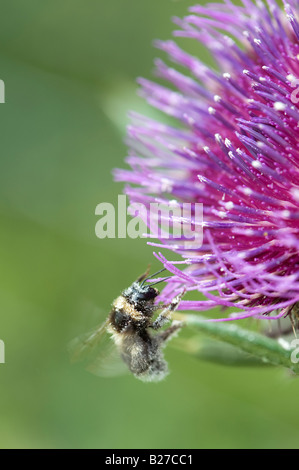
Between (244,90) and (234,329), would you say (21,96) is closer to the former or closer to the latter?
(244,90)

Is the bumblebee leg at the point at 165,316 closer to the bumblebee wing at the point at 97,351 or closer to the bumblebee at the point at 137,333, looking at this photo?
the bumblebee at the point at 137,333

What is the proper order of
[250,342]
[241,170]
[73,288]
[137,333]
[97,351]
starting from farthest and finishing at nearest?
[73,288] → [97,351] → [137,333] → [241,170] → [250,342]

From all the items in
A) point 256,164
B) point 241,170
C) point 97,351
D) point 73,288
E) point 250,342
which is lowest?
point 250,342

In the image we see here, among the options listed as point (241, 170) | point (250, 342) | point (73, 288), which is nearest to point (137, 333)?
point (250, 342)

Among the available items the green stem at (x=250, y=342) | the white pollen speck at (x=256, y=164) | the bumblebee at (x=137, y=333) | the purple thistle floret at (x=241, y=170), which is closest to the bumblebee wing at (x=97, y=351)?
the bumblebee at (x=137, y=333)

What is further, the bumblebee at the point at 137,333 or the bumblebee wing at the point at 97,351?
the bumblebee wing at the point at 97,351

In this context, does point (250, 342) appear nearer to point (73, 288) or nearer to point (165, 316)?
point (165, 316)
